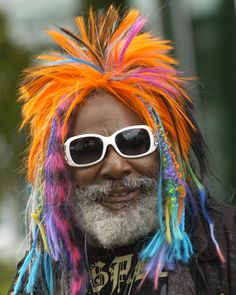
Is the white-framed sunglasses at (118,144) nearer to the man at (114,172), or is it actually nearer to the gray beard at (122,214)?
the man at (114,172)

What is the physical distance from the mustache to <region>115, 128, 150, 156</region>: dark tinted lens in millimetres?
112

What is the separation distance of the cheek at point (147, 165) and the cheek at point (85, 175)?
0.54 feet

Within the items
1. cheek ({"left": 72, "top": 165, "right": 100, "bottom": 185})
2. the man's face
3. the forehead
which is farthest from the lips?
the forehead

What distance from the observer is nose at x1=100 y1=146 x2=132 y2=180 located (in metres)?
3.14

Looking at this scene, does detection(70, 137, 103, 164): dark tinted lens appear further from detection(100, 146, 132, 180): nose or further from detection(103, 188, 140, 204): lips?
detection(103, 188, 140, 204): lips

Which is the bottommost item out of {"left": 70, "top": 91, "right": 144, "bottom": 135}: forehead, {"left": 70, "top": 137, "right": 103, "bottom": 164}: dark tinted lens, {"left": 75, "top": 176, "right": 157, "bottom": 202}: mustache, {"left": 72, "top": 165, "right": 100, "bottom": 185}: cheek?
{"left": 75, "top": 176, "right": 157, "bottom": 202}: mustache

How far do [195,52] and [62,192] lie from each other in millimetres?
6906

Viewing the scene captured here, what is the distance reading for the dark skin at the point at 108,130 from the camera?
316 cm

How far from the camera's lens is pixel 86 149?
3209mm

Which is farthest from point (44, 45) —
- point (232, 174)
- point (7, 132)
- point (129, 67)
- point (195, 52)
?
point (129, 67)

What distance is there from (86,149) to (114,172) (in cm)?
17

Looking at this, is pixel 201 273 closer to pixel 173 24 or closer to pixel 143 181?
pixel 143 181

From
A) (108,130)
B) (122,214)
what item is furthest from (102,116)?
(122,214)

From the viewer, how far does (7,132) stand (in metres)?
11.5
